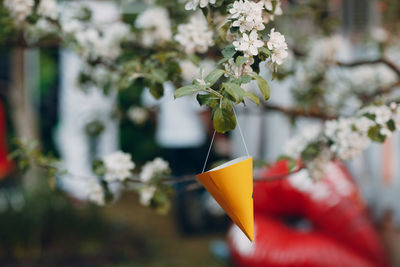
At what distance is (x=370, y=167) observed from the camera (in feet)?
11.7

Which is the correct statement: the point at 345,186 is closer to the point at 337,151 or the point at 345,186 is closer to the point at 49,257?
the point at 337,151

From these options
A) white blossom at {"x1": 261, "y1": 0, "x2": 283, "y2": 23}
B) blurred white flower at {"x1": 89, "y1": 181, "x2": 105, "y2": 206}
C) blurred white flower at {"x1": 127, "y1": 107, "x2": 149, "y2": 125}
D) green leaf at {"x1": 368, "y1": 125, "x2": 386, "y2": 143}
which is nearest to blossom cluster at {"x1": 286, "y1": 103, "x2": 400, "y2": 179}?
green leaf at {"x1": 368, "y1": 125, "x2": 386, "y2": 143}

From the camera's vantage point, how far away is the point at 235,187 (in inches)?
34.3

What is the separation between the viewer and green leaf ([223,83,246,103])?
2.57ft

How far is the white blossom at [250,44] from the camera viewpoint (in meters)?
0.84

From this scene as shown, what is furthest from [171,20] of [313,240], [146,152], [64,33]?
[146,152]

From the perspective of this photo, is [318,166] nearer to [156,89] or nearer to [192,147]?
[156,89]

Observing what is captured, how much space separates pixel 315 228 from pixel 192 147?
6.29 feet

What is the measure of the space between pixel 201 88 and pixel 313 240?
208 cm

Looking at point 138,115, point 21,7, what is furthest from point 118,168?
point 138,115

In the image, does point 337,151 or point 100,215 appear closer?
point 337,151

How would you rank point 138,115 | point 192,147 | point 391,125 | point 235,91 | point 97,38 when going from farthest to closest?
point 192,147, point 138,115, point 97,38, point 391,125, point 235,91

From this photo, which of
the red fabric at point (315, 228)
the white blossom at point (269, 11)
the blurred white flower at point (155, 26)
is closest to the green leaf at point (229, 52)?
the white blossom at point (269, 11)

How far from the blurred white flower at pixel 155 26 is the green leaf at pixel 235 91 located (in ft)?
3.23
